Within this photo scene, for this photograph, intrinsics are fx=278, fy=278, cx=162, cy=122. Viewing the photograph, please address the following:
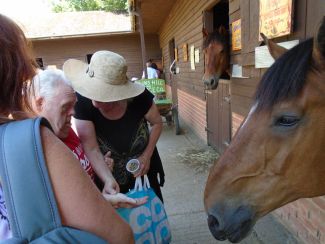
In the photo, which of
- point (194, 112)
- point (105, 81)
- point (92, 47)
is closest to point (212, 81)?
point (105, 81)

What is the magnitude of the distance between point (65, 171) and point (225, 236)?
94 centimetres

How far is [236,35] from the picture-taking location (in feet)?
12.7

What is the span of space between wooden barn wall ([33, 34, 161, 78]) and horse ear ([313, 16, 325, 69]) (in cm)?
1633

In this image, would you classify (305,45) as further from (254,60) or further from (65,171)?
(254,60)

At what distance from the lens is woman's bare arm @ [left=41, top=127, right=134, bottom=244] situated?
77 centimetres

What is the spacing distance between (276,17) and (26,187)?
2.52 meters

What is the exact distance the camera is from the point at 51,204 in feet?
2.45

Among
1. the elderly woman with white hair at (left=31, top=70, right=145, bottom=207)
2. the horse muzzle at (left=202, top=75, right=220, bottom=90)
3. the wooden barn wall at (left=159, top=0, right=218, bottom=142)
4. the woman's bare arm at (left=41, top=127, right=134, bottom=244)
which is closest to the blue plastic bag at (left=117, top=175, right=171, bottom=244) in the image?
the elderly woman with white hair at (left=31, top=70, right=145, bottom=207)

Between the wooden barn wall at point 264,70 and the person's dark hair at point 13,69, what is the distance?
1.97 metres

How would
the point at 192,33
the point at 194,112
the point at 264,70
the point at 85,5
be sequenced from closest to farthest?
the point at 264,70 → the point at 192,33 → the point at 194,112 → the point at 85,5

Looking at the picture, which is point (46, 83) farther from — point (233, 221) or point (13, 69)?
point (233, 221)

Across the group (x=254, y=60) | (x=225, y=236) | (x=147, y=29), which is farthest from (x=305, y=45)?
(x=147, y=29)

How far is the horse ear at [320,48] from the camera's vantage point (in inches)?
42.9

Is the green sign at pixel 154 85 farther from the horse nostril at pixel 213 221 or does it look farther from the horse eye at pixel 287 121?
the horse eye at pixel 287 121
